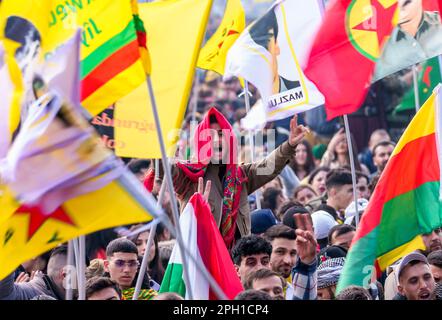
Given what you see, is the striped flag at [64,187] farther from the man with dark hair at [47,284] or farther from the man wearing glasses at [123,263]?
the man wearing glasses at [123,263]

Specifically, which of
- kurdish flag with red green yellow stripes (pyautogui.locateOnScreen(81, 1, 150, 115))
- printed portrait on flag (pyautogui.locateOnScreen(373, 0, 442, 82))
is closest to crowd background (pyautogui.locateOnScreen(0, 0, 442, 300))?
kurdish flag with red green yellow stripes (pyautogui.locateOnScreen(81, 1, 150, 115))

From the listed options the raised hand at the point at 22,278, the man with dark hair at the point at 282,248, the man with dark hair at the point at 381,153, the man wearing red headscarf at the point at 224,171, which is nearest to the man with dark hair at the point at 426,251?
the man with dark hair at the point at 282,248

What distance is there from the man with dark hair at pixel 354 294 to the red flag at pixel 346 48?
129cm


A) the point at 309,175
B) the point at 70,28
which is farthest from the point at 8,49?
the point at 309,175

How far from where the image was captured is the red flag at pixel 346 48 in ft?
24.5

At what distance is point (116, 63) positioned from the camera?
6.95m

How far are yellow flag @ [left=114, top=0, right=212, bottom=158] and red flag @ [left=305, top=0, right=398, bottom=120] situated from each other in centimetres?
76

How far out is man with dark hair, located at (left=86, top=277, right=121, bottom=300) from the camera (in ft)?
22.5

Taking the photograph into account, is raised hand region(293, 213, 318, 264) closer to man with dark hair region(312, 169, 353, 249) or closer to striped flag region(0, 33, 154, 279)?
striped flag region(0, 33, 154, 279)

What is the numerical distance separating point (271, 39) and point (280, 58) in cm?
16

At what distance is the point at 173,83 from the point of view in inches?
292

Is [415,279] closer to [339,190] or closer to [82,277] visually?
[82,277]

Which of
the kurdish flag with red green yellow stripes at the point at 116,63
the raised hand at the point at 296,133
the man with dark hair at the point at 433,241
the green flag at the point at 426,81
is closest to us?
the kurdish flag with red green yellow stripes at the point at 116,63

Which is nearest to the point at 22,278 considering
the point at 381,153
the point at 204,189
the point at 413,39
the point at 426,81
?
the point at 204,189
